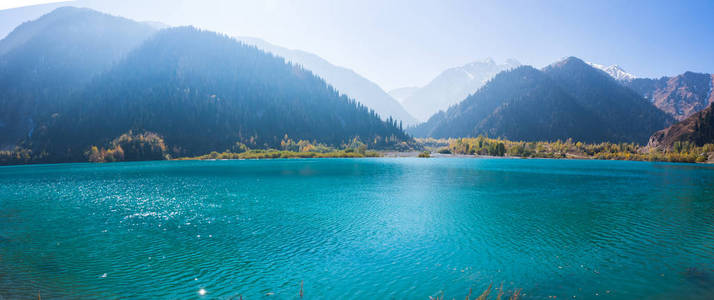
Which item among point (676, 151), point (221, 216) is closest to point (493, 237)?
point (221, 216)

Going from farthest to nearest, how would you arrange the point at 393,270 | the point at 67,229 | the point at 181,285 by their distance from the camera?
1. the point at 67,229
2. the point at 393,270
3. the point at 181,285

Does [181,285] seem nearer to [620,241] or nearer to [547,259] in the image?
[547,259]

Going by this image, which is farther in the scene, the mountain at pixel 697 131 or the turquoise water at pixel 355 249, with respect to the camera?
the mountain at pixel 697 131

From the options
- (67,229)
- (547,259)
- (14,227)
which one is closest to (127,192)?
(14,227)

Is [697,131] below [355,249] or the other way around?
the other way around

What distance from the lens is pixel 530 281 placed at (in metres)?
17.5

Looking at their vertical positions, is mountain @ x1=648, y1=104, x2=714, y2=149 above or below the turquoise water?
above

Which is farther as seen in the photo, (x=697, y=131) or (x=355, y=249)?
(x=697, y=131)

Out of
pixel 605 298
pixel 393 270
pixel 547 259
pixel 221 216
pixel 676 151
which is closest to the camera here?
pixel 605 298

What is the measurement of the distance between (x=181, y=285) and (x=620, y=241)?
114ft

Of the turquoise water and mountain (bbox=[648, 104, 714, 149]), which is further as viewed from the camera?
mountain (bbox=[648, 104, 714, 149])

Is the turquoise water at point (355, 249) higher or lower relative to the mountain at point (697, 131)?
lower

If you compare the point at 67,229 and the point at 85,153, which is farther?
the point at 85,153

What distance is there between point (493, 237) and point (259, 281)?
68.2 ft
